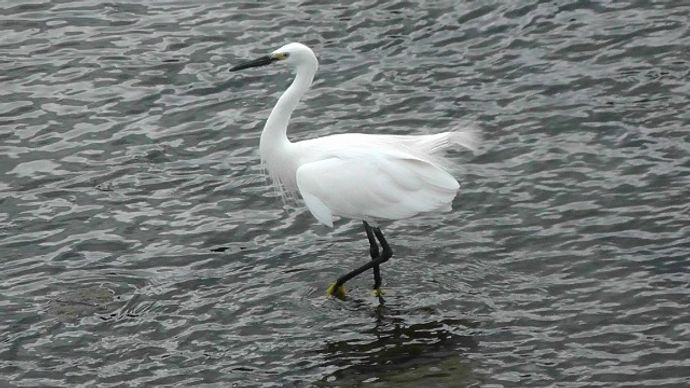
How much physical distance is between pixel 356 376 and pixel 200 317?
5.44 feet

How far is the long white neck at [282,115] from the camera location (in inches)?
438

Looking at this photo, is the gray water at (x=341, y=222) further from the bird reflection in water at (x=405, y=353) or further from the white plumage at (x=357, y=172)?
the white plumage at (x=357, y=172)

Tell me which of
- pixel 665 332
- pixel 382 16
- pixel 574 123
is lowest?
pixel 665 332

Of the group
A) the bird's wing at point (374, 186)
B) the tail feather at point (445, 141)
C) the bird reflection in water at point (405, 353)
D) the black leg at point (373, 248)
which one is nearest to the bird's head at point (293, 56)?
the bird's wing at point (374, 186)

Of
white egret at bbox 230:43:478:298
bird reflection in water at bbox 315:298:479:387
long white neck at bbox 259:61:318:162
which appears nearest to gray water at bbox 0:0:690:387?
bird reflection in water at bbox 315:298:479:387

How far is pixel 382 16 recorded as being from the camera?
1594 centimetres

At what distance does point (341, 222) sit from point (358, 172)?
5.39 feet

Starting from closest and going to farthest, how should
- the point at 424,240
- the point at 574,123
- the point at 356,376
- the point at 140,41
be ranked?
1. the point at 356,376
2. the point at 424,240
3. the point at 574,123
4. the point at 140,41

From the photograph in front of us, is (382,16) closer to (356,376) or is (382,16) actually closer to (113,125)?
(113,125)

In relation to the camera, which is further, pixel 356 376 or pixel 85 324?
pixel 85 324

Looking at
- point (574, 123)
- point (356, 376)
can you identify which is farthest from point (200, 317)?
point (574, 123)

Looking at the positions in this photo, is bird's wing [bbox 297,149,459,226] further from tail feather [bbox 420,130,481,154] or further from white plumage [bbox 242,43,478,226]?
tail feather [bbox 420,130,481,154]

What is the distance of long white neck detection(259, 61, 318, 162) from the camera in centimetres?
1112

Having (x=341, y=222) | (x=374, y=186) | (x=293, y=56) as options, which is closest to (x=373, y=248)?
(x=374, y=186)
